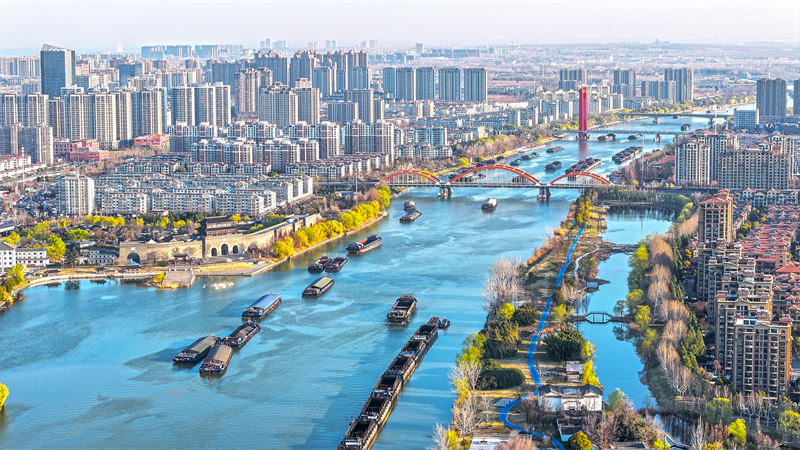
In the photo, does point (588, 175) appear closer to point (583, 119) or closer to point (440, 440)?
point (583, 119)

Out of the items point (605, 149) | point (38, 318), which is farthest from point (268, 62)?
point (38, 318)

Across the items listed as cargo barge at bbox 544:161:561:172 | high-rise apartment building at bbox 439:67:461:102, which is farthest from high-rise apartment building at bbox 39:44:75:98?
cargo barge at bbox 544:161:561:172

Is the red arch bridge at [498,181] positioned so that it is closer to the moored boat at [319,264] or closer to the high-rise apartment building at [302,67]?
the moored boat at [319,264]

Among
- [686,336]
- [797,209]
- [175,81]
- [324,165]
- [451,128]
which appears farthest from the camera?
[175,81]

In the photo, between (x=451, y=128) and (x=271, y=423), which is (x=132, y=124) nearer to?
(x=451, y=128)

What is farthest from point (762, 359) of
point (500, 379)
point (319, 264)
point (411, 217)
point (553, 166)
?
point (553, 166)

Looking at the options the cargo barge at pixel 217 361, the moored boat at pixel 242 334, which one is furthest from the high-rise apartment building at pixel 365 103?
the cargo barge at pixel 217 361

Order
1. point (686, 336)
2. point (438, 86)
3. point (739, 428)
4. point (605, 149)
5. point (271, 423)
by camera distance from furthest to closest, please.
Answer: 1. point (438, 86)
2. point (605, 149)
3. point (686, 336)
4. point (271, 423)
5. point (739, 428)

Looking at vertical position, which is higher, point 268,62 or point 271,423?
point 268,62
